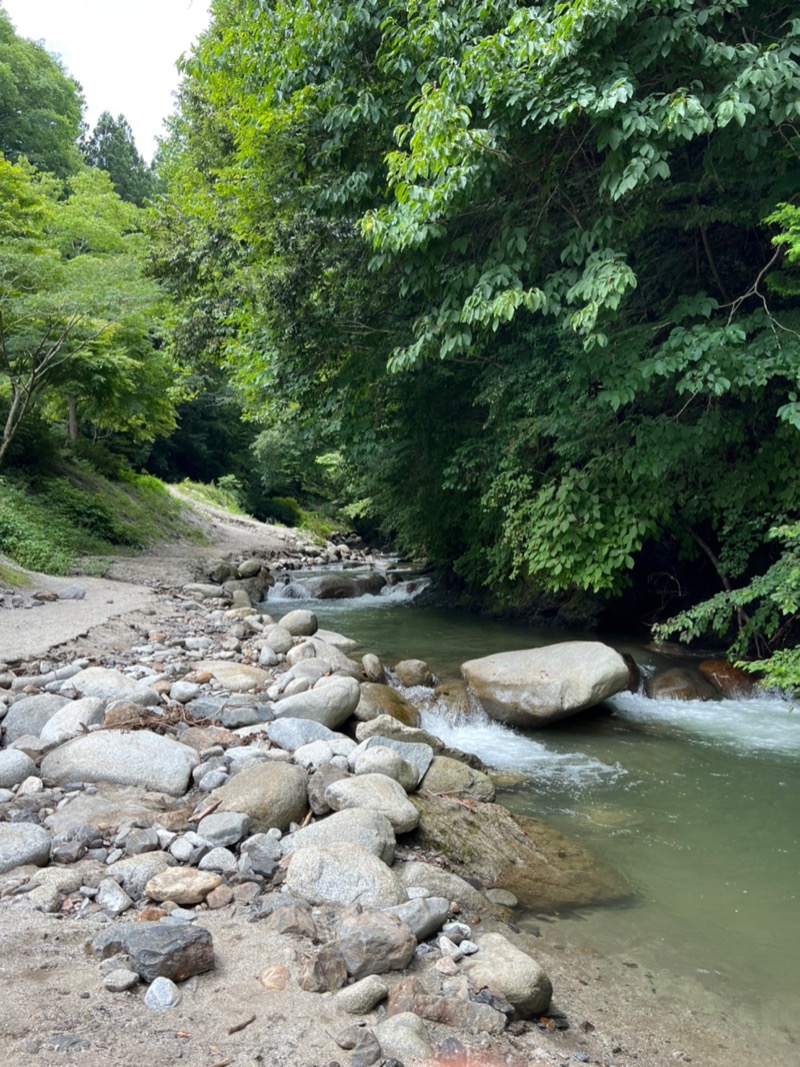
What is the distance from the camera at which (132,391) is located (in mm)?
16375

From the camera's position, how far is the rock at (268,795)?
3646mm

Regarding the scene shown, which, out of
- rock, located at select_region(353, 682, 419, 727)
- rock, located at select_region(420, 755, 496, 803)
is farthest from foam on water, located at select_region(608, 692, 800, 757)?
rock, located at select_region(420, 755, 496, 803)

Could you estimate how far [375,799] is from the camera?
3887 millimetres

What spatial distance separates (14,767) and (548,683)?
4.68 meters

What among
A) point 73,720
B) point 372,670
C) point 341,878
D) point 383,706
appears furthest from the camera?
point 372,670

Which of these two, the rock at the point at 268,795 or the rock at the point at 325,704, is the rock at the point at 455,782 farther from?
the rock at the point at 268,795

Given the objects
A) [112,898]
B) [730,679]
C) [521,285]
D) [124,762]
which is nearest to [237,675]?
[124,762]

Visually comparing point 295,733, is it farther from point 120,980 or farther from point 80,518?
point 80,518

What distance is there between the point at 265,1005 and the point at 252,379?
10247 millimetres

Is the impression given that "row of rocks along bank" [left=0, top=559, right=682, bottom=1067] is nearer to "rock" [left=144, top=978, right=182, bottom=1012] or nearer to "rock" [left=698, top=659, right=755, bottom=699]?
"rock" [left=144, top=978, right=182, bottom=1012]

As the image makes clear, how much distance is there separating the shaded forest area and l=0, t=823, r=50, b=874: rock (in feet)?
15.9

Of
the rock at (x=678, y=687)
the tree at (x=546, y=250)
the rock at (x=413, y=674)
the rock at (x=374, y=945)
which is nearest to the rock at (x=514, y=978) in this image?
the rock at (x=374, y=945)

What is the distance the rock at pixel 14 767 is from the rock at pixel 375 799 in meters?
1.66

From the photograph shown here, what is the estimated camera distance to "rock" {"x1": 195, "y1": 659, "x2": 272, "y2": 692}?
19.2ft
